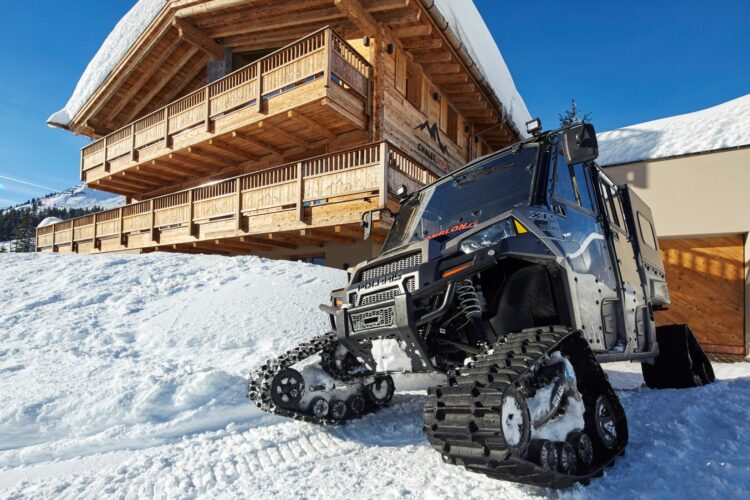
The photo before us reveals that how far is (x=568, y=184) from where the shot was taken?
4152 millimetres

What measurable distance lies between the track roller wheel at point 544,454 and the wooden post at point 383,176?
789cm

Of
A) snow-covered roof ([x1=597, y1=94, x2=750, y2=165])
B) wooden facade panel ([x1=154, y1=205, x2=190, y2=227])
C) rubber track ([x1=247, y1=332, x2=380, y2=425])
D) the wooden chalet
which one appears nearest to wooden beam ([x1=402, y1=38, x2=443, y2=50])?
the wooden chalet

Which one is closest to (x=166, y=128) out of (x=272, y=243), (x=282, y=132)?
(x=282, y=132)

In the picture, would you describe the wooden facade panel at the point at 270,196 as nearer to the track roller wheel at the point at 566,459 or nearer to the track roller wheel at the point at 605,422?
the track roller wheel at the point at 605,422

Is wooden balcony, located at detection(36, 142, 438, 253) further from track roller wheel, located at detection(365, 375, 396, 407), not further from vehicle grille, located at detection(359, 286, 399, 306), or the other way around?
vehicle grille, located at detection(359, 286, 399, 306)

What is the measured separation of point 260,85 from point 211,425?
1147cm

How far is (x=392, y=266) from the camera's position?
3.51 m

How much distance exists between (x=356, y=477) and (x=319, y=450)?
662 mm

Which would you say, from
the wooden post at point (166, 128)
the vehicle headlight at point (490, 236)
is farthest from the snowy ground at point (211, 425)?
the wooden post at point (166, 128)

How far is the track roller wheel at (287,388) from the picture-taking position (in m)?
3.89

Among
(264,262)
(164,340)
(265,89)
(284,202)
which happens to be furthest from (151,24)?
(164,340)

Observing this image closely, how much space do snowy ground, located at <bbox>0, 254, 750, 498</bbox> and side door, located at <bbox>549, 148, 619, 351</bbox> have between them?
3.02 feet

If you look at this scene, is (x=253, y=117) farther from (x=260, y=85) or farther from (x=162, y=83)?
(x=162, y=83)

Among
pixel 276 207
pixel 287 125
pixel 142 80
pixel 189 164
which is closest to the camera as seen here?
pixel 276 207
